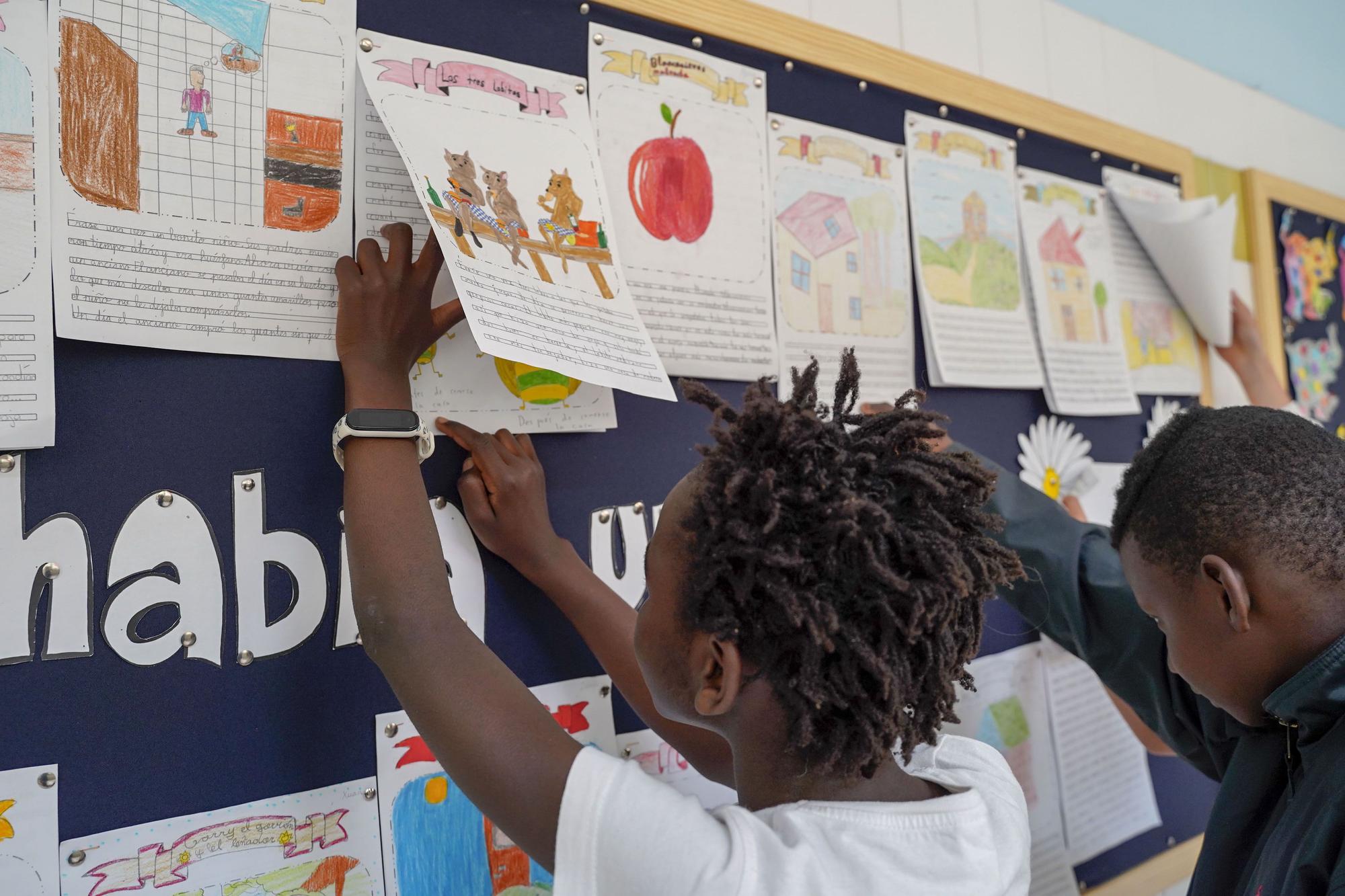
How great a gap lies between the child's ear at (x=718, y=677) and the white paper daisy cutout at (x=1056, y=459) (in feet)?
2.52

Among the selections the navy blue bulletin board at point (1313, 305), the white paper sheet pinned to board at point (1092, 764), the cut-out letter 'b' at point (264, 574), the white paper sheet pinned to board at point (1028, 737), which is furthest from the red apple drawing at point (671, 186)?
the navy blue bulletin board at point (1313, 305)

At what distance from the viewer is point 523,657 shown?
2.74ft

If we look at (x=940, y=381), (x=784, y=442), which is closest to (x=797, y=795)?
(x=784, y=442)

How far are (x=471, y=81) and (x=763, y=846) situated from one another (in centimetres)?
66

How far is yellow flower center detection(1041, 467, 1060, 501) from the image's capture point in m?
1.26

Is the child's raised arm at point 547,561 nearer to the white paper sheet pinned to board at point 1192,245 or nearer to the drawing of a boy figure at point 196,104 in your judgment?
the drawing of a boy figure at point 196,104

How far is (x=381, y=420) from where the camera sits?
26.9 inches

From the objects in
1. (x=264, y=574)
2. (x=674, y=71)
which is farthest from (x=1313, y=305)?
(x=264, y=574)

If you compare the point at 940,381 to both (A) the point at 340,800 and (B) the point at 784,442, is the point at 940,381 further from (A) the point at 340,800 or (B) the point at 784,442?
(A) the point at 340,800

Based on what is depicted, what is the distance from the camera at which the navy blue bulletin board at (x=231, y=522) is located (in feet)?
2.13

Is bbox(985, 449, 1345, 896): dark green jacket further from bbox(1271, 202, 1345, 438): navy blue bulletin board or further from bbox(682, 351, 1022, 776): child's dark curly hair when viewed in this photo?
bbox(1271, 202, 1345, 438): navy blue bulletin board

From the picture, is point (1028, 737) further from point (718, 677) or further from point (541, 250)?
point (541, 250)

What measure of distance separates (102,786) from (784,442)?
0.54 m

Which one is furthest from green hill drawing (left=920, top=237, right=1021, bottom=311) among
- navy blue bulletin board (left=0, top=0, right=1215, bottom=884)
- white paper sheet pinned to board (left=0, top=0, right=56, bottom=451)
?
white paper sheet pinned to board (left=0, top=0, right=56, bottom=451)
